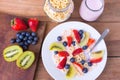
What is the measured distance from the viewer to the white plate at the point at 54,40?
38.3 inches

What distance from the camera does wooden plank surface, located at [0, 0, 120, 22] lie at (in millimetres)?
1044

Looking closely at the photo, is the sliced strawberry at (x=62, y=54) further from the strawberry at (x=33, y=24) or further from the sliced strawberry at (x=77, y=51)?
the strawberry at (x=33, y=24)

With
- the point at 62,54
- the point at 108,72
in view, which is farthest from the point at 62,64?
the point at 108,72

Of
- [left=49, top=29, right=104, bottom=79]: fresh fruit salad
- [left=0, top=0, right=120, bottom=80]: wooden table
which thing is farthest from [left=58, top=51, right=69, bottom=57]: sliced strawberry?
[left=0, top=0, right=120, bottom=80]: wooden table

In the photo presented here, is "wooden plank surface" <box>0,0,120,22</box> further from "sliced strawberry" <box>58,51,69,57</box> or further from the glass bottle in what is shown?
"sliced strawberry" <box>58,51,69,57</box>

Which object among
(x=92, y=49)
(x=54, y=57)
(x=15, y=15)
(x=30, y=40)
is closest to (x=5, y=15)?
(x=15, y=15)

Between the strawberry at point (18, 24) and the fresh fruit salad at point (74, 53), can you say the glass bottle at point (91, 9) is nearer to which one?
the fresh fruit salad at point (74, 53)

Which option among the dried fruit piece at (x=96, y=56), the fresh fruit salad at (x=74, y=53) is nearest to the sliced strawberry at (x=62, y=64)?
the fresh fruit salad at (x=74, y=53)

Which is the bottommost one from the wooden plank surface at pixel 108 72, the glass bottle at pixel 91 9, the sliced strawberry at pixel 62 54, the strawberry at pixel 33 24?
the wooden plank surface at pixel 108 72

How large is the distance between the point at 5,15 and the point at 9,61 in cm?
18

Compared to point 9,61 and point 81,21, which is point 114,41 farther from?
point 9,61

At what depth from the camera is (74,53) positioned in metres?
0.99

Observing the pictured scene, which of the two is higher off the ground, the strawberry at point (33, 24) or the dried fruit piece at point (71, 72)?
the strawberry at point (33, 24)

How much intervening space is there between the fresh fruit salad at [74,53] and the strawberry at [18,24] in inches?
5.1
